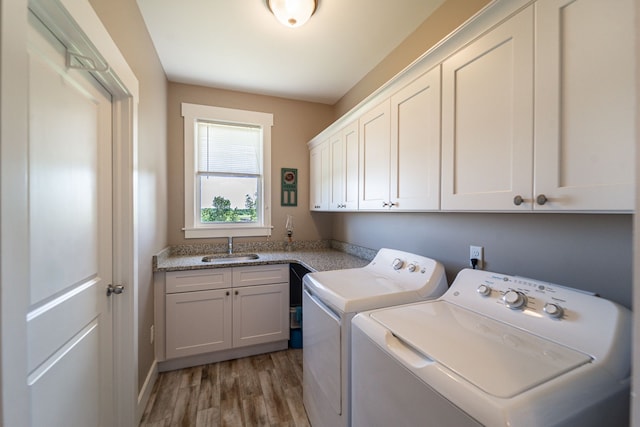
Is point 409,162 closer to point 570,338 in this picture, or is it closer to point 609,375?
point 570,338

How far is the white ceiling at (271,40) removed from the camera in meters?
1.71

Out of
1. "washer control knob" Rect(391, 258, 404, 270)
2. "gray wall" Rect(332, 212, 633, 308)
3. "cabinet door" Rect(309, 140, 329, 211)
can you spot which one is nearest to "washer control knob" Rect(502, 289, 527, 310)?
"gray wall" Rect(332, 212, 633, 308)

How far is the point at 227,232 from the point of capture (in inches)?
112

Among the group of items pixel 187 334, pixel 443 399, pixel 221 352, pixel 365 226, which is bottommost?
pixel 221 352

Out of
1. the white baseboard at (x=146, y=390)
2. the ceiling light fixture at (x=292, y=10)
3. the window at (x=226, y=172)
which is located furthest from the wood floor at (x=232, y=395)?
the ceiling light fixture at (x=292, y=10)

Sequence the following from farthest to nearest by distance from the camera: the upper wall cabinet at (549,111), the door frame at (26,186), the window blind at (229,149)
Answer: the window blind at (229,149), the upper wall cabinet at (549,111), the door frame at (26,186)

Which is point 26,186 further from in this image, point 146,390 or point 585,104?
point 146,390

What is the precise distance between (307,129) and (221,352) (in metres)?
2.58

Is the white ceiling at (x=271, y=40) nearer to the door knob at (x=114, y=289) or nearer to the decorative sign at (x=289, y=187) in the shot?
the decorative sign at (x=289, y=187)

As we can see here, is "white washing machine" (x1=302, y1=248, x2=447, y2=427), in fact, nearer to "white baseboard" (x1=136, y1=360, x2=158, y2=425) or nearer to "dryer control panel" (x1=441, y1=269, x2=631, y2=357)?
"dryer control panel" (x1=441, y1=269, x2=631, y2=357)

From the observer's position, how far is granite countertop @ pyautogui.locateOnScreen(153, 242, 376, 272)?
219cm

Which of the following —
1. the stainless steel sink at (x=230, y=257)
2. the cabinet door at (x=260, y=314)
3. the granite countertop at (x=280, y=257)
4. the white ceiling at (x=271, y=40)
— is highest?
the white ceiling at (x=271, y=40)

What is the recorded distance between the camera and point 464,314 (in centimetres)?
108

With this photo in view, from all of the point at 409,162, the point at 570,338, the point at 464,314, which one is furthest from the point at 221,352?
the point at 570,338
